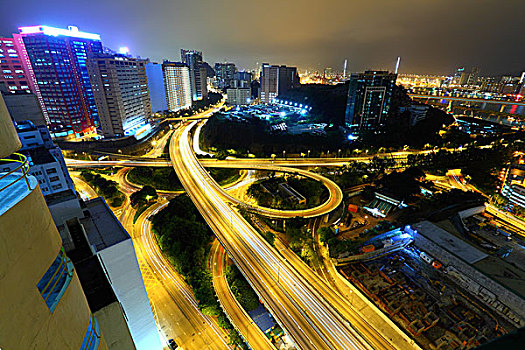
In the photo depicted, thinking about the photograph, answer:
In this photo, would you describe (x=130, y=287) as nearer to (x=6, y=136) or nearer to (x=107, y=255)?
Answer: (x=107, y=255)

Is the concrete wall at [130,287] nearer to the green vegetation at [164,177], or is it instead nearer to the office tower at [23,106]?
the office tower at [23,106]

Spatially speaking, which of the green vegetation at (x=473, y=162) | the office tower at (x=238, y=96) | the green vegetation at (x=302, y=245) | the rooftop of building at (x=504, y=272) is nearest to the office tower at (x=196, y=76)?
the office tower at (x=238, y=96)

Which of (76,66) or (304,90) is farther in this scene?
(304,90)

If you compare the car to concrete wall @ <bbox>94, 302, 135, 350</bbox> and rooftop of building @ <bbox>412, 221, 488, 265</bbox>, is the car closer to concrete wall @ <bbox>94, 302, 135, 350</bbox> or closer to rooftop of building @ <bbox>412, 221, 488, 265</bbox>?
concrete wall @ <bbox>94, 302, 135, 350</bbox>

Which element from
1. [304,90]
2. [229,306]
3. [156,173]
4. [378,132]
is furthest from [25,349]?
[304,90]

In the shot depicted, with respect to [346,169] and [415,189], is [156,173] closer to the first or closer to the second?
[346,169]

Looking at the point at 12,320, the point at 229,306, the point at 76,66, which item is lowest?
the point at 229,306
